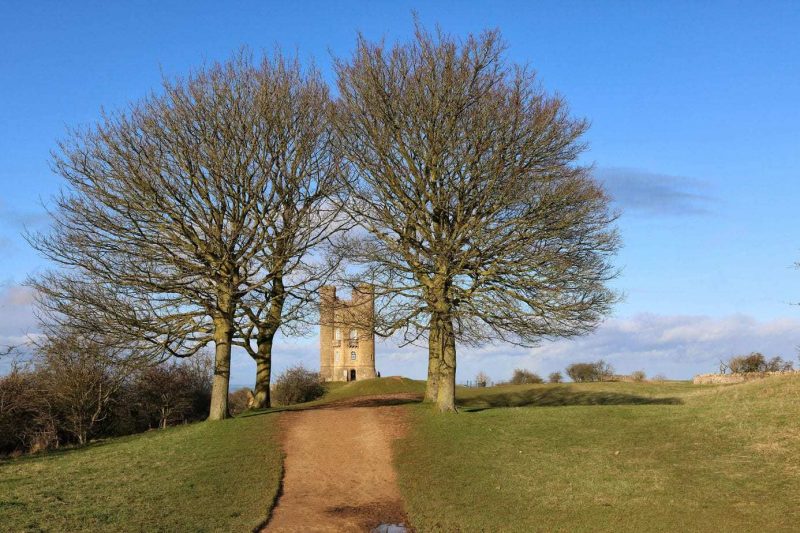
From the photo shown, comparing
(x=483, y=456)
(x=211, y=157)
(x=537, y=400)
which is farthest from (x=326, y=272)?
(x=537, y=400)

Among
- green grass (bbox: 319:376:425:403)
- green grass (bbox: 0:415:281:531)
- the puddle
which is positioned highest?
green grass (bbox: 319:376:425:403)

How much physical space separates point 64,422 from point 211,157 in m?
14.9

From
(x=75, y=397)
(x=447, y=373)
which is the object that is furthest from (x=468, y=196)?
(x=75, y=397)

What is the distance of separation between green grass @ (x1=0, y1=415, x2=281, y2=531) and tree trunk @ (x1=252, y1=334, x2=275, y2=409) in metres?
6.70

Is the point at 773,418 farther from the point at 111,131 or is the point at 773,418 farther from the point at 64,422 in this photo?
the point at 64,422

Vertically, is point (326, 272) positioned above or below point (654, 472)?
above

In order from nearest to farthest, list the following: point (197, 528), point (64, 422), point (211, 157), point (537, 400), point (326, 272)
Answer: point (197, 528), point (211, 157), point (326, 272), point (64, 422), point (537, 400)

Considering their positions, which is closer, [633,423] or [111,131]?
[633,423]

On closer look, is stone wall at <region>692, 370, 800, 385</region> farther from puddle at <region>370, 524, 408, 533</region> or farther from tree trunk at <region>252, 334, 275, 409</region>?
puddle at <region>370, 524, 408, 533</region>

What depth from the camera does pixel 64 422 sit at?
31672 millimetres

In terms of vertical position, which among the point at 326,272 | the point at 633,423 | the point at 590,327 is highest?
the point at 326,272

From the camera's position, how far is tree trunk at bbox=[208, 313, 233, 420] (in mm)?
26891

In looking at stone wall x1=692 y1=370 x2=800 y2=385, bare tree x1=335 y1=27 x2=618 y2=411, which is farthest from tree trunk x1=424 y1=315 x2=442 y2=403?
stone wall x1=692 y1=370 x2=800 y2=385

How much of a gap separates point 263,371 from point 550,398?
16.7 m
